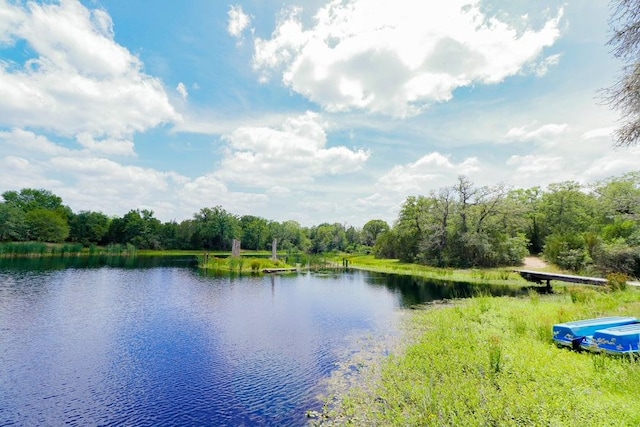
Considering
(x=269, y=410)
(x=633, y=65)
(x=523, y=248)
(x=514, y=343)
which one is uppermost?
(x=633, y=65)

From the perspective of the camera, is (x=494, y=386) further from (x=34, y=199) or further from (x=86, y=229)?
(x=34, y=199)

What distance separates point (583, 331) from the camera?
33.6 ft

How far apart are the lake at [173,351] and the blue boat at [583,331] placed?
644cm

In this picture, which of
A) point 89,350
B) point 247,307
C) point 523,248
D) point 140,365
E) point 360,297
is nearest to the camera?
point 140,365

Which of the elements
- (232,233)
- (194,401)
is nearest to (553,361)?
(194,401)

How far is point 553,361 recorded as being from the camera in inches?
353

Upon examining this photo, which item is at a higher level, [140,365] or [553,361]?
[553,361]

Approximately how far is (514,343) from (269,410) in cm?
840

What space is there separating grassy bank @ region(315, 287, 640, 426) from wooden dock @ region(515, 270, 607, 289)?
18.3 meters

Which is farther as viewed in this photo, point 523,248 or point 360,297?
point 523,248

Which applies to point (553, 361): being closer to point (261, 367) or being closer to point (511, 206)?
point (261, 367)

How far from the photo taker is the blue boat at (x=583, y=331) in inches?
392

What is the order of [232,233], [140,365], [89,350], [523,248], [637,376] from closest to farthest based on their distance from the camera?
[637,376] → [140,365] → [89,350] → [523,248] → [232,233]

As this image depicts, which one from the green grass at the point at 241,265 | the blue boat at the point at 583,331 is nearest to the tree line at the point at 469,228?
the blue boat at the point at 583,331
